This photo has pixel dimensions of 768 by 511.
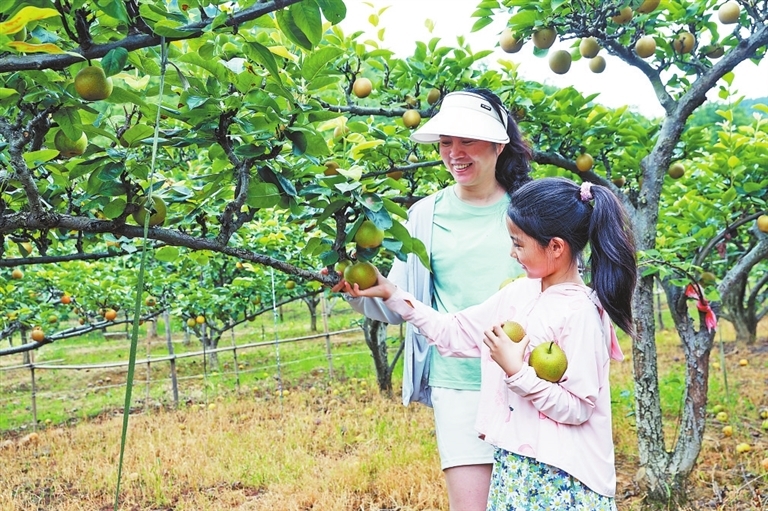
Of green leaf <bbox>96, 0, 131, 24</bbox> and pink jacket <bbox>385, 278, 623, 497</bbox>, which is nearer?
green leaf <bbox>96, 0, 131, 24</bbox>

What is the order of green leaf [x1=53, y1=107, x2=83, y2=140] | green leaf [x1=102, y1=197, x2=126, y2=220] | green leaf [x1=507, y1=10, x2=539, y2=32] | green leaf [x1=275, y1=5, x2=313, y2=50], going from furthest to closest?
1. green leaf [x1=507, y1=10, x2=539, y2=32]
2. green leaf [x1=102, y1=197, x2=126, y2=220]
3. green leaf [x1=53, y1=107, x2=83, y2=140]
4. green leaf [x1=275, y1=5, x2=313, y2=50]

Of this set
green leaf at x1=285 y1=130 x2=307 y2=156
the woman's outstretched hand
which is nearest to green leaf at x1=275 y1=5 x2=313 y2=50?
green leaf at x1=285 y1=130 x2=307 y2=156

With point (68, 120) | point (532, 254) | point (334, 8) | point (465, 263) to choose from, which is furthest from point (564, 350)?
point (68, 120)

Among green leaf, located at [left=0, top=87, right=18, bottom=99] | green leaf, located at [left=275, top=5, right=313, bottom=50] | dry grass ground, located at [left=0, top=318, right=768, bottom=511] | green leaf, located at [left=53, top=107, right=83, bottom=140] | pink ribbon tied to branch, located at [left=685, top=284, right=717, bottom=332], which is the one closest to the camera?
green leaf, located at [left=275, top=5, right=313, bottom=50]

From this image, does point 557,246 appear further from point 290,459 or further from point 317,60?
point 290,459

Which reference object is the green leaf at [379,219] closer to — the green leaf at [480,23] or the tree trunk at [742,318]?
the green leaf at [480,23]

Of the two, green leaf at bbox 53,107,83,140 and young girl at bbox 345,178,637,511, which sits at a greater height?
green leaf at bbox 53,107,83,140

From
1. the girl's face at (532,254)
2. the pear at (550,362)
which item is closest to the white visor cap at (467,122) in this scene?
the girl's face at (532,254)

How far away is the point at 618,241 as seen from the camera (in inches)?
51.7

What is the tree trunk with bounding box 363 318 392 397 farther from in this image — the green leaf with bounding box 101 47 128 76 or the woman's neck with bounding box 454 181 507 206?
the green leaf with bounding box 101 47 128 76

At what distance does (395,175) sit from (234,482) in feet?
7.66

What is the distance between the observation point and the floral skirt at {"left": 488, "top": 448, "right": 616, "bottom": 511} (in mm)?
1269

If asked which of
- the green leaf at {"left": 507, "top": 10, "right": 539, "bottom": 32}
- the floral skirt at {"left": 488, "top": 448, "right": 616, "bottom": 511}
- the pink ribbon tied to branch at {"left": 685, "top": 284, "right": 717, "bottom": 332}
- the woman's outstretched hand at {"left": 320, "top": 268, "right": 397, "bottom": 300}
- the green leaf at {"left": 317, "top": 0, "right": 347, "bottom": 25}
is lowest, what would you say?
the floral skirt at {"left": 488, "top": 448, "right": 616, "bottom": 511}

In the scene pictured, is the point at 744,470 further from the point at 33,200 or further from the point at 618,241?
the point at 33,200
